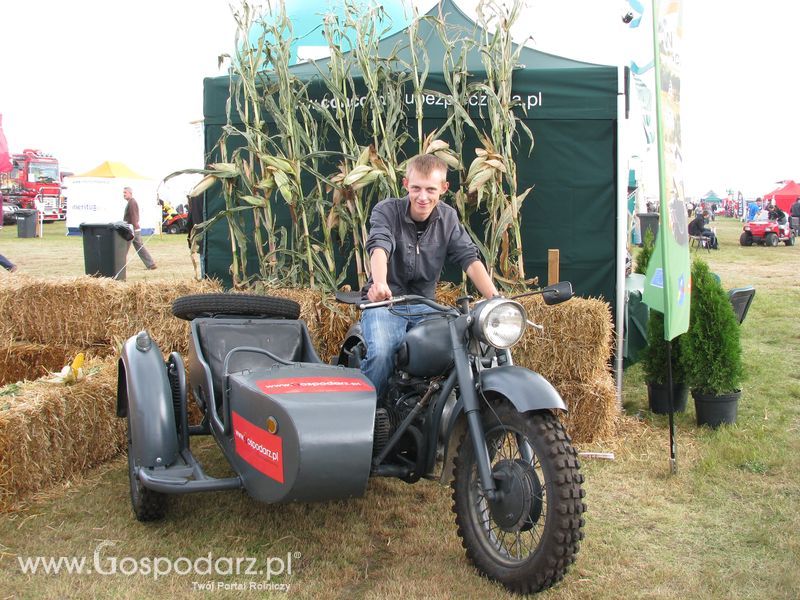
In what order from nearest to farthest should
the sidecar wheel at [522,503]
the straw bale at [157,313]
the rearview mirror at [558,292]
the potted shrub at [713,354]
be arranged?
1. the sidecar wheel at [522,503]
2. the rearview mirror at [558,292]
3. the potted shrub at [713,354]
4. the straw bale at [157,313]

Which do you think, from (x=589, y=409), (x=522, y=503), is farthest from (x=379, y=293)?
(x=589, y=409)

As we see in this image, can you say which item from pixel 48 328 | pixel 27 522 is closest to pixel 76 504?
pixel 27 522

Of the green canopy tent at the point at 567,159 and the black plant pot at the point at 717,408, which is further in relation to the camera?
the green canopy tent at the point at 567,159

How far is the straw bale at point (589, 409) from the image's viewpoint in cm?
448

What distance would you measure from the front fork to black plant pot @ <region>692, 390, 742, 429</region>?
2540 millimetres

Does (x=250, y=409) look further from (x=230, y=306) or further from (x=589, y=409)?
(x=589, y=409)

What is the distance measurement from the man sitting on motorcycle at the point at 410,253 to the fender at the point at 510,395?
19.3 inches

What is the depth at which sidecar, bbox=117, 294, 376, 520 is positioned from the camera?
255 cm

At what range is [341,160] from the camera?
544 centimetres

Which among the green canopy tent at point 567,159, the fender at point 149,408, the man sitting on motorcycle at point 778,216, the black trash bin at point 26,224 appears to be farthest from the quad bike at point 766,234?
the fender at point 149,408

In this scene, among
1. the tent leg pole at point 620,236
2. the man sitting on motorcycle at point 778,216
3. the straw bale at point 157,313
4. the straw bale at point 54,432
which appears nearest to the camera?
the straw bale at point 54,432

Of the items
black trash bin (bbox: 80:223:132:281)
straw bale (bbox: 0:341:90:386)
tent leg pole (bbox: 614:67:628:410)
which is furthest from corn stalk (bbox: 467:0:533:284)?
black trash bin (bbox: 80:223:132:281)

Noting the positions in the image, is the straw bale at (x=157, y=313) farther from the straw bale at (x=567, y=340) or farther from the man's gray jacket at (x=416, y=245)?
the straw bale at (x=567, y=340)

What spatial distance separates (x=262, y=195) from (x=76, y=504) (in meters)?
2.47
